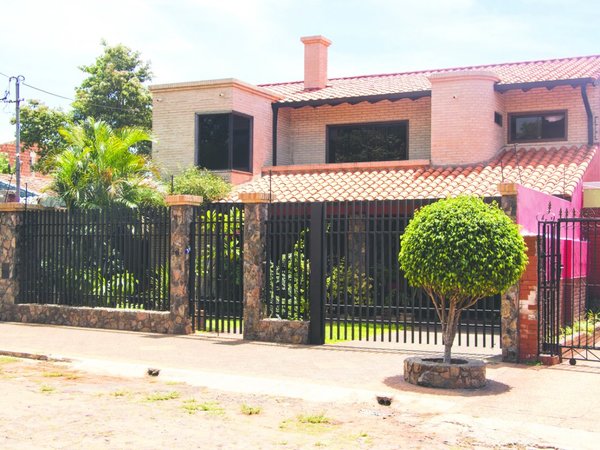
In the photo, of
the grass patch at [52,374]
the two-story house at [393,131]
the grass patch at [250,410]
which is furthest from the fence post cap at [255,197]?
the grass patch at [250,410]

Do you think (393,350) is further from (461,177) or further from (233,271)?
(461,177)

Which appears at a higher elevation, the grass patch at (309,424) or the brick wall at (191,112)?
the brick wall at (191,112)

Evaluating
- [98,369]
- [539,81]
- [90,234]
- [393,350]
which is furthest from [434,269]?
[539,81]

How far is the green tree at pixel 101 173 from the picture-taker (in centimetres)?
1905

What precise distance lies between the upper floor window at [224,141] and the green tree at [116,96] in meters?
12.4

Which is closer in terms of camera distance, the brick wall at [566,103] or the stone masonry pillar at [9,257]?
the stone masonry pillar at [9,257]

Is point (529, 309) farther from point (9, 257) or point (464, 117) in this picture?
point (9, 257)

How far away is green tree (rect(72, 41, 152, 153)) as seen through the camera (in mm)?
35031

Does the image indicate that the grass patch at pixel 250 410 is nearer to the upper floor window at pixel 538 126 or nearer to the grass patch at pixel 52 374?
the grass patch at pixel 52 374

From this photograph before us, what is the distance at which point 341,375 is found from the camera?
1072cm

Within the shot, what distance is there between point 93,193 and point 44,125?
2108cm

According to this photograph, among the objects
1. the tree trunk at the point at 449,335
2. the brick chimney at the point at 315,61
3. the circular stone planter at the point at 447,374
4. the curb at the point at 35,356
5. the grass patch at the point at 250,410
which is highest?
the brick chimney at the point at 315,61

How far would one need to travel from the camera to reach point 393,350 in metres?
13.1

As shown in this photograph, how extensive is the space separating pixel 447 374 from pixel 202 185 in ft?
40.1
